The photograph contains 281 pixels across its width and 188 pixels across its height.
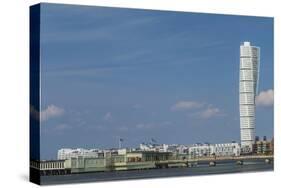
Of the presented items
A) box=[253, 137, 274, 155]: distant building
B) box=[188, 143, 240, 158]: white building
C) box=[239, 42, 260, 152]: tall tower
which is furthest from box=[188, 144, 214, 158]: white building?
box=[253, 137, 274, 155]: distant building

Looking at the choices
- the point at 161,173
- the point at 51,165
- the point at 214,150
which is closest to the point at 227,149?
the point at 214,150

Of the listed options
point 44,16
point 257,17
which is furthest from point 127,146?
point 257,17

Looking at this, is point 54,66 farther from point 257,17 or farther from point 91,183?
point 257,17

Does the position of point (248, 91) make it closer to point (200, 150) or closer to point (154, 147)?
point (200, 150)

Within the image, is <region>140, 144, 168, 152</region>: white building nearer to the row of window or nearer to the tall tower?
the row of window

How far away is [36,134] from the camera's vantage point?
37.0 feet

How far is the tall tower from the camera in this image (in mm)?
12781

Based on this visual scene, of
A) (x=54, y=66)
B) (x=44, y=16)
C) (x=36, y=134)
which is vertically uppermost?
(x=44, y=16)

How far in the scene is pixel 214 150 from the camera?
12.6m

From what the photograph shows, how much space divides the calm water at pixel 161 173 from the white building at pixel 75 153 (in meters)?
0.28

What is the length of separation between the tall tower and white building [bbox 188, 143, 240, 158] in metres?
0.19

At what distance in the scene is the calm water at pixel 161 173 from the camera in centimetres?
1135

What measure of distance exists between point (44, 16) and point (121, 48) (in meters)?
1.35

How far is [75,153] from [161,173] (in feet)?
4.98
